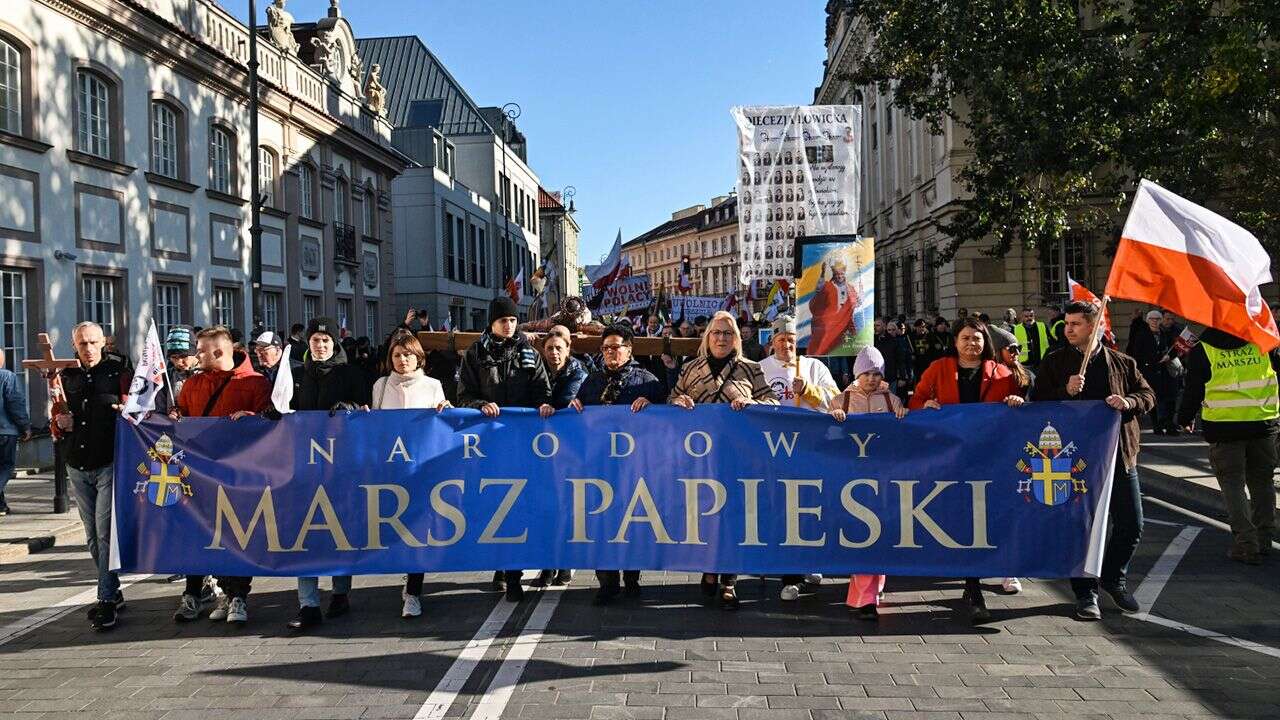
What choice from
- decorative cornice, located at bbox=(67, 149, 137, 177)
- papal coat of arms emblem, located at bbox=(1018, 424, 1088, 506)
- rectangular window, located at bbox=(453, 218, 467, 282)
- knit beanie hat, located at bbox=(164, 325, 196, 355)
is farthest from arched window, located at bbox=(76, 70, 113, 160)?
rectangular window, located at bbox=(453, 218, 467, 282)

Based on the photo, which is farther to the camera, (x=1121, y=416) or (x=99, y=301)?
(x=99, y=301)

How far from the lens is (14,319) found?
53.9ft

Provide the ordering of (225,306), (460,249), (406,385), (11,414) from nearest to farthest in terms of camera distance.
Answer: (406,385) < (11,414) < (225,306) < (460,249)

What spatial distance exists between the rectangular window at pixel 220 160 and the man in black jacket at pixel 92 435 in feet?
57.5

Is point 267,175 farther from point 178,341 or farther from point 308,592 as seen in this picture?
point 308,592

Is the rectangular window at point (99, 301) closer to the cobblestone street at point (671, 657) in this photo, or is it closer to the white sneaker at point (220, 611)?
the cobblestone street at point (671, 657)

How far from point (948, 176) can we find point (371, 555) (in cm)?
2729

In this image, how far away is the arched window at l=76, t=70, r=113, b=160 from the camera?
18281 mm

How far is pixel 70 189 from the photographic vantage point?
58.4 feet

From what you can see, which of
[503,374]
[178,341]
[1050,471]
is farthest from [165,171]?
[1050,471]

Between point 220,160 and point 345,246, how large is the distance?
7478mm

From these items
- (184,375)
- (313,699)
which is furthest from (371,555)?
(184,375)

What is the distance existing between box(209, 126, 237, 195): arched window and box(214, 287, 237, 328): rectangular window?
213 centimetres

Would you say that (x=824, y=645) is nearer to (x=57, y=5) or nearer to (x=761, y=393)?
(x=761, y=393)
